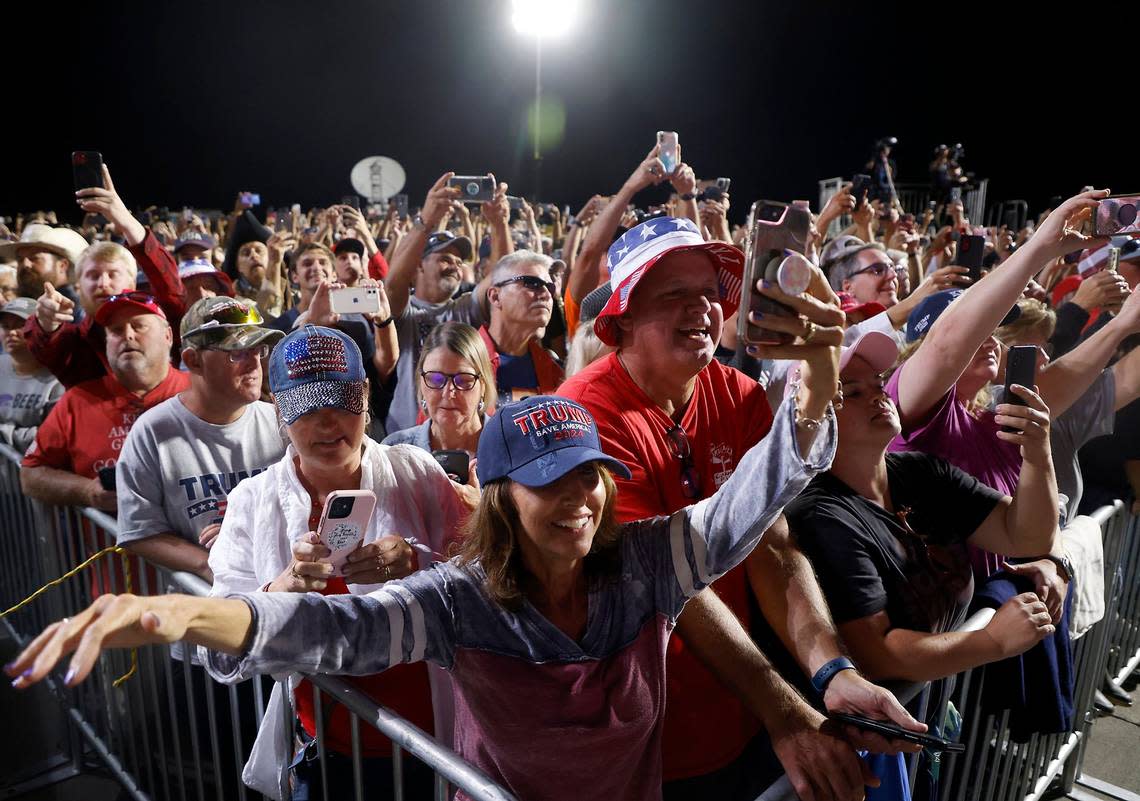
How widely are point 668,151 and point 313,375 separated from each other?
2.91m

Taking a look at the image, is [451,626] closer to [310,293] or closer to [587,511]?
[587,511]

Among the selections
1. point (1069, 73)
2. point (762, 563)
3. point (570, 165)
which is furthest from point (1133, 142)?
point (762, 563)

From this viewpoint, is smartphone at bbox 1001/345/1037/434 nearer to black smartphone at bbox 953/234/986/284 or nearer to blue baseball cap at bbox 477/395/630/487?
blue baseball cap at bbox 477/395/630/487

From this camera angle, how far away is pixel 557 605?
5.17ft

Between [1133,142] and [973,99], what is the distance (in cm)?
333

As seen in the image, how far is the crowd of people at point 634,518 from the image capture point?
1.47 m

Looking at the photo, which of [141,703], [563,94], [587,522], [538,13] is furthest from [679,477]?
[563,94]

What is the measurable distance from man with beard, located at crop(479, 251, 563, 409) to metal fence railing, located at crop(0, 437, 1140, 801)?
173cm

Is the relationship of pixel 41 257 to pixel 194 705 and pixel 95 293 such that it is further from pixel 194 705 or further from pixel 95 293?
pixel 194 705

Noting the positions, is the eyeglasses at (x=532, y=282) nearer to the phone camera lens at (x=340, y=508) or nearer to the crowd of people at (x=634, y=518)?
the crowd of people at (x=634, y=518)

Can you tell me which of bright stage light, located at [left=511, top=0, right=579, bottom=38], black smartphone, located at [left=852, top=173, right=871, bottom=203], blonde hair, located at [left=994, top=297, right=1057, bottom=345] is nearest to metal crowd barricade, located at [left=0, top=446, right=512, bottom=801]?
blonde hair, located at [left=994, top=297, right=1057, bottom=345]

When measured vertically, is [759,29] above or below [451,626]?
above

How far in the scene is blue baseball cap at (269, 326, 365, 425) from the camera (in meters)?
1.93

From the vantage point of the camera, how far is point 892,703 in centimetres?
156
